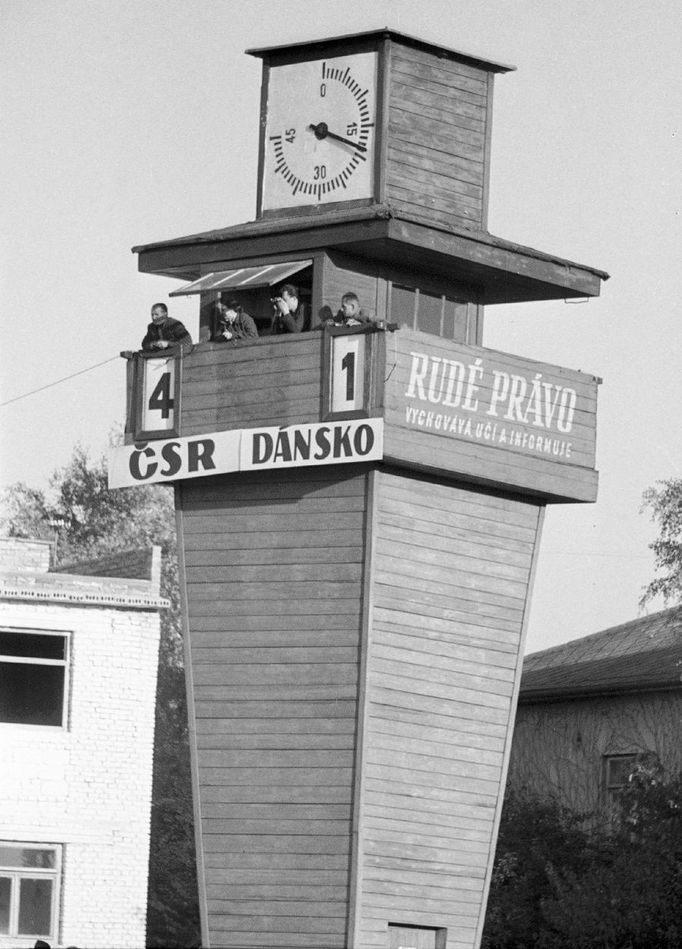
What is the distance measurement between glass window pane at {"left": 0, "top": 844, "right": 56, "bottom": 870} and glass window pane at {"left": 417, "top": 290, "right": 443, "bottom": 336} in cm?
1361

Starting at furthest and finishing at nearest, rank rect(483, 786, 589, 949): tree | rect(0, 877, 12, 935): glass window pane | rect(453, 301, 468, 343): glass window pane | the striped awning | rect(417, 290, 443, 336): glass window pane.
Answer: rect(483, 786, 589, 949): tree, rect(0, 877, 12, 935): glass window pane, rect(453, 301, 468, 343): glass window pane, rect(417, 290, 443, 336): glass window pane, the striped awning

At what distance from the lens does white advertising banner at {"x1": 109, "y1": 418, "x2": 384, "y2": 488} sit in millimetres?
33719

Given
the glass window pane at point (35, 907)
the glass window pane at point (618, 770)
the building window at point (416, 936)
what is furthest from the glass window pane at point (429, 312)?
the glass window pane at point (618, 770)

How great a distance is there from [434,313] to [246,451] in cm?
400

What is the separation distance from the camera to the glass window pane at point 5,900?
43.1 m

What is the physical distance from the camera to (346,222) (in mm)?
34594

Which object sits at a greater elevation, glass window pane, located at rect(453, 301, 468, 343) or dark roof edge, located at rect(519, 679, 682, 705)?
glass window pane, located at rect(453, 301, 468, 343)

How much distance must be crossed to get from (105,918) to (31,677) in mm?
4710

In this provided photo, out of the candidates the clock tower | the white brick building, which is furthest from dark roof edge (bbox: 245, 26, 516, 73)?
the white brick building

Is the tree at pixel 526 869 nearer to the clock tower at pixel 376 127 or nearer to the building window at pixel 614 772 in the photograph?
the building window at pixel 614 772

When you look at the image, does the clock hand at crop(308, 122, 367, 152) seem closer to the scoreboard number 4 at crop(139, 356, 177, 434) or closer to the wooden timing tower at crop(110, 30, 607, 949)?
the wooden timing tower at crop(110, 30, 607, 949)

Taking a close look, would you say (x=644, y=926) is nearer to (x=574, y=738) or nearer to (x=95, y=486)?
(x=574, y=738)

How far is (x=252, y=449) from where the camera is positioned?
3456cm

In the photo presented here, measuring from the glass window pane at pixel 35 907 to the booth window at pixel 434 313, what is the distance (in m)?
13.9
